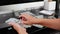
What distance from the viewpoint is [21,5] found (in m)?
1.79

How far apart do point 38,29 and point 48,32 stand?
342 millimetres

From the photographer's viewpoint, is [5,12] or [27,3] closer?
[5,12]

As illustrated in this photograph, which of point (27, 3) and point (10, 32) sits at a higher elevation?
point (27, 3)

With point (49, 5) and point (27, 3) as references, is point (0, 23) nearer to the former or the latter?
point (27, 3)

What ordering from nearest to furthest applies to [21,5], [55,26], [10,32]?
[55,26], [10,32], [21,5]

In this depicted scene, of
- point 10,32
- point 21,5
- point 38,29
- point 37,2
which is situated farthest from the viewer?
point 37,2

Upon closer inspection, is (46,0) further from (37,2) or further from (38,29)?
(38,29)

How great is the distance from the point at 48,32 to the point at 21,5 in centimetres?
53

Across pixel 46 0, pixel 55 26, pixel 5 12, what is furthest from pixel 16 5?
pixel 55 26

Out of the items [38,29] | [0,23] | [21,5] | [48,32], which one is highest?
[21,5]

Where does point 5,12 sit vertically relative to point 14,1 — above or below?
below

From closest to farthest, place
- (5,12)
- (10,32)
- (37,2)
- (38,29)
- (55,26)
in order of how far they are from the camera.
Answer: (55,26)
(10,32)
(38,29)
(5,12)
(37,2)

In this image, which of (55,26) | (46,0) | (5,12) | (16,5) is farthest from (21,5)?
(55,26)

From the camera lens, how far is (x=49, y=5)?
1963mm
